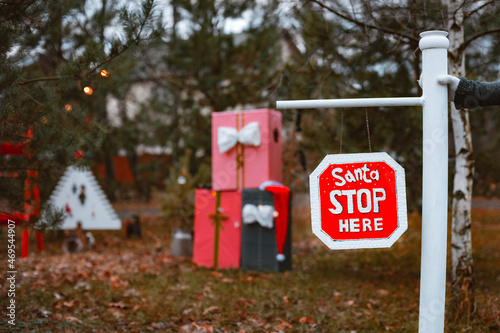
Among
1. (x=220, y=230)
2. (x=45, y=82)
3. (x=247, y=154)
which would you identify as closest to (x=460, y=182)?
(x=247, y=154)

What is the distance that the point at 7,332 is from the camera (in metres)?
3.90

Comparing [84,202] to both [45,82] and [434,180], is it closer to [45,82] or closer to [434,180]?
[45,82]

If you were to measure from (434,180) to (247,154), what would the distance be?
15.6 feet

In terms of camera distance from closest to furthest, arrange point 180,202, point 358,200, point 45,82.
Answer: point 358,200 < point 45,82 < point 180,202

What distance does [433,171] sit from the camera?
2.74 metres

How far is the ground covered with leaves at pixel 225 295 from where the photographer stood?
15.0ft

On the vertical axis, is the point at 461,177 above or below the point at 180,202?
above

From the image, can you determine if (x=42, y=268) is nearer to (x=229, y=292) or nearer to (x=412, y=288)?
(x=229, y=292)

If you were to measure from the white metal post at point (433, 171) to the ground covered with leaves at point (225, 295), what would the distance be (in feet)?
6.36

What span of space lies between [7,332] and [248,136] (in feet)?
13.8

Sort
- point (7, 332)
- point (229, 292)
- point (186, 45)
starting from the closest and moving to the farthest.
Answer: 1. point (7, 332)
2. point (229, 292)
3. point (186, 45)

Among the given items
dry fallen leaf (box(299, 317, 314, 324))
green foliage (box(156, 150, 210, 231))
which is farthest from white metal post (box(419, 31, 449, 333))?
green foliage (box(156, 150, 210, 231))

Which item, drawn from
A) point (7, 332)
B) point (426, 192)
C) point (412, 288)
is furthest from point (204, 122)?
point (426, 192)

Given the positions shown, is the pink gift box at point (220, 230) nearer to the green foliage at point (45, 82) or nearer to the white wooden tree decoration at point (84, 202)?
the white wooden tree decoration at point (84, 202)
